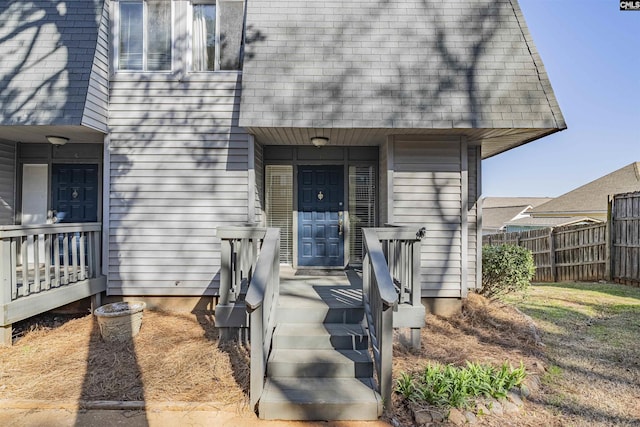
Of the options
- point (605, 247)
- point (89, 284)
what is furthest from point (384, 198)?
point (605, 247)

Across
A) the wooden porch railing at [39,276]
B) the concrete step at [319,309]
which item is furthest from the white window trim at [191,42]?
the concrete step at [319,309]

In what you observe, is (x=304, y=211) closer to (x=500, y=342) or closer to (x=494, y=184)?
(x=500, y=342)

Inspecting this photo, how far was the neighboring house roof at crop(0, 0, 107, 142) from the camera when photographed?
5008mm

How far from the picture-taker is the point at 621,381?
149 inches

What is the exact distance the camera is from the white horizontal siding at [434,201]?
18.6 feet

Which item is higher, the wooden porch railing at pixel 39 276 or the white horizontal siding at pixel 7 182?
the white horizontal siding at pixel 7 182

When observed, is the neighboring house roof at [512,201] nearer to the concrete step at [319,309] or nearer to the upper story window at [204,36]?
the upper story window at [204,36]

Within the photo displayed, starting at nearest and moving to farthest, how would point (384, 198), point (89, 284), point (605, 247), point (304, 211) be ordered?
point (89, 284)
point (384, 198)
point (304, 211)
point (605, 247)

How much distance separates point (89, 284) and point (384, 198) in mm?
4815

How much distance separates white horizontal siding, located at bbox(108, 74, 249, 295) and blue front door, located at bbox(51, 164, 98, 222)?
1109mm

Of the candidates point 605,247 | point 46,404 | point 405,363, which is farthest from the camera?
point 605,247

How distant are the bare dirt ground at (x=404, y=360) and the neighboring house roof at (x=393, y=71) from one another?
292cm

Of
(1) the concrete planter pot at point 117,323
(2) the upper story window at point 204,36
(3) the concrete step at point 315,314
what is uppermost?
(2) the upper story window at point 204,36

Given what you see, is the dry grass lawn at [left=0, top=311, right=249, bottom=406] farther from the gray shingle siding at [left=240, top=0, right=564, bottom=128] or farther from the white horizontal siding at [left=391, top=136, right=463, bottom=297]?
the white horizontal siding at [left=391, top=136, right=463, bottom=297]
